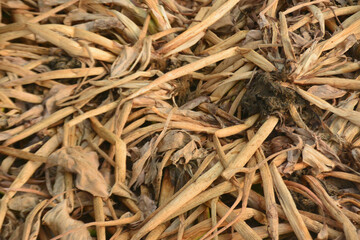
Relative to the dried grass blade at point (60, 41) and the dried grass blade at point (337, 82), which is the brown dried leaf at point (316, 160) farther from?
the dried grass blade at point (60, 41)

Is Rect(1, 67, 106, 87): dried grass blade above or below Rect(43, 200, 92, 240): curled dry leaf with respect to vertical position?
above

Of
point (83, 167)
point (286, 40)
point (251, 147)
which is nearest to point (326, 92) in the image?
point (286, 40)

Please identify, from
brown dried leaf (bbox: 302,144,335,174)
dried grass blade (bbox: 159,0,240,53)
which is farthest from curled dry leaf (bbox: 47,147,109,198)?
brown dried leaf (bbox: 302,144,335,174)

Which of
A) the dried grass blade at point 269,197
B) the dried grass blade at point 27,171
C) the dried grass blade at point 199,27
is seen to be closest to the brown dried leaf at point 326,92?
the dried grass blade at point 269,197

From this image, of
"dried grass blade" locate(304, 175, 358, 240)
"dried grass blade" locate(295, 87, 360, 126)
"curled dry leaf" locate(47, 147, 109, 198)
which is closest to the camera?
"dried grass blade" locate(304, 175, 358, 240)

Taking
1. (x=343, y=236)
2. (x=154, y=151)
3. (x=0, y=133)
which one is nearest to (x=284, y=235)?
(x=343, y=236)

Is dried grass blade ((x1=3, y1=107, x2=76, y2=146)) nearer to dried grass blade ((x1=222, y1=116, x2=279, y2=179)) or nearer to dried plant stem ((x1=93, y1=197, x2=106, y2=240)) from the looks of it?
dried plant stem ((x1=93, y1=197, x2=106, y2=240))
